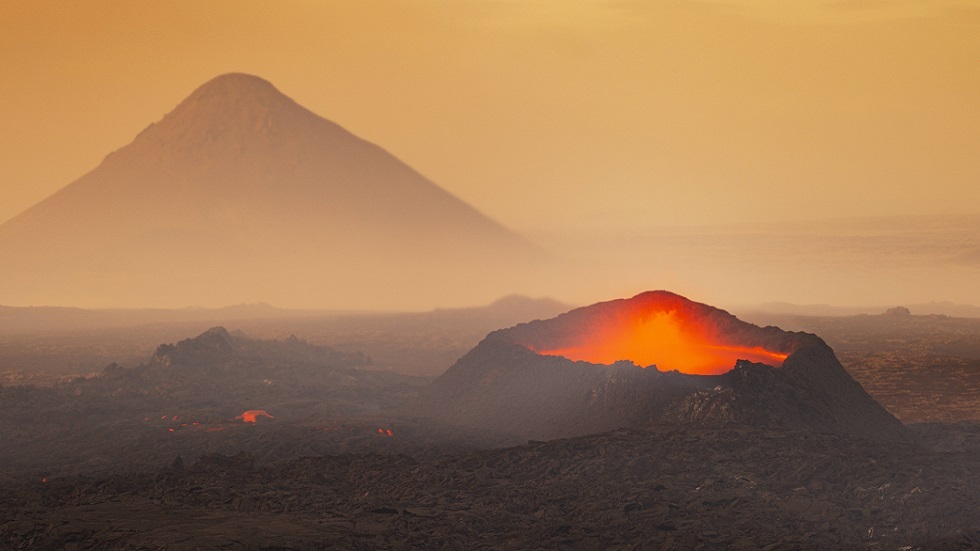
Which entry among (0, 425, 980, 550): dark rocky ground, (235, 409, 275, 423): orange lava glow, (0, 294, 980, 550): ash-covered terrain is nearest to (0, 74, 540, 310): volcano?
(0, 294, 980, 550): ash-covered terrain

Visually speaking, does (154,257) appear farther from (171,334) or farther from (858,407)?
(858,407)

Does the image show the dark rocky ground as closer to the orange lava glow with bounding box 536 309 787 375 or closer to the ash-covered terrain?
the ash-covered terrain

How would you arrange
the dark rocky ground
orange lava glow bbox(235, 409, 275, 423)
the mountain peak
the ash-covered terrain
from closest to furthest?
the dark rocky ground → the ash-covered terrain → orange lava glow bbox(235, 409, 275, 423) → the mountain peak

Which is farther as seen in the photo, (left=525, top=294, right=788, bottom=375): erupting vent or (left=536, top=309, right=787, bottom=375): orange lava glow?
(left=525, top=294, right=788, bottom=375): erupting vent

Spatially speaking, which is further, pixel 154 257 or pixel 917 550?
pixel 154 257

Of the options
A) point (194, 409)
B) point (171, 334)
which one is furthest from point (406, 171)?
point (194, 409)

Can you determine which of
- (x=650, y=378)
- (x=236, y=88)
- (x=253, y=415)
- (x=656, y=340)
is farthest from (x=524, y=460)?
(x=236, y=88)

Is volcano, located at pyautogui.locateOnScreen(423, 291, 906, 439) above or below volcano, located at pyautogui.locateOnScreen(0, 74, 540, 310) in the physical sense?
below
